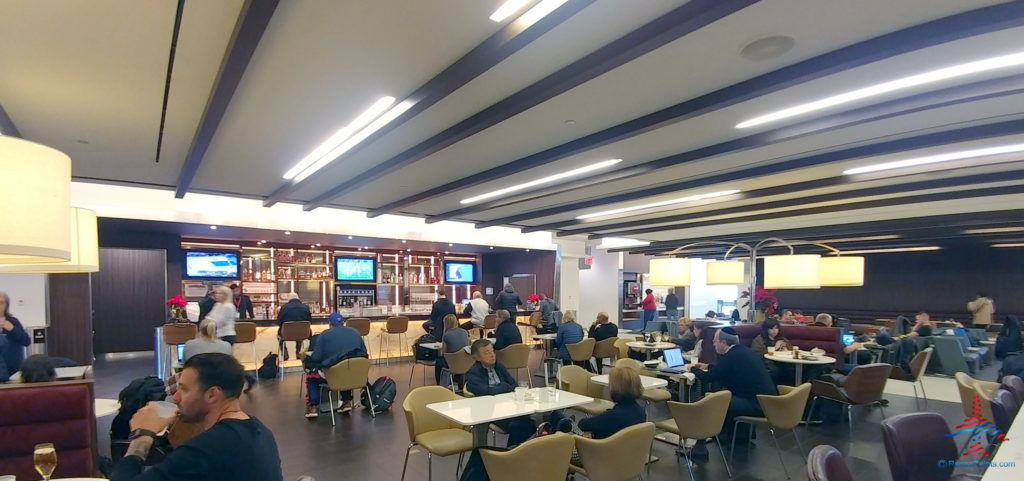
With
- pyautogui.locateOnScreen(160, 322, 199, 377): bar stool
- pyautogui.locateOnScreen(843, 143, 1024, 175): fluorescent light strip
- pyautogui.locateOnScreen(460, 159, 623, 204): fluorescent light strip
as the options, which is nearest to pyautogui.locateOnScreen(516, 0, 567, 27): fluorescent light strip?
pyautogui.locateOnScreen(460, 159, 623, 204): fluorescent light strip

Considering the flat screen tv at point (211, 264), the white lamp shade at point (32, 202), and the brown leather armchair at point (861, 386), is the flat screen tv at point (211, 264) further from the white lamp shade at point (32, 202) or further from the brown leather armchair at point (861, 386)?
the brown leather armchair at point (861, 386)

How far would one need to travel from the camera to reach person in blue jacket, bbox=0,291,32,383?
163 inches

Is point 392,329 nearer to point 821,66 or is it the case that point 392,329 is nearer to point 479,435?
point 479,435

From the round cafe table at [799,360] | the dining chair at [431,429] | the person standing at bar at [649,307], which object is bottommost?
the person standing at bar at [649,307]

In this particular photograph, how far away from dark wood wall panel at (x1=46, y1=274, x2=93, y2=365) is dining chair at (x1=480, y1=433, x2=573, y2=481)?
6476mm

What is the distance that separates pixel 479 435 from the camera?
3.40m

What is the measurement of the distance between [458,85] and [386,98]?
2.33 ft

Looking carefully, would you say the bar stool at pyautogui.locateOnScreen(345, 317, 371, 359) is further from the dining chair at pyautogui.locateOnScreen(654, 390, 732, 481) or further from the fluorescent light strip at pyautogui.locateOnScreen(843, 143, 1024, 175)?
the fluorescent light strip at pyautogui.locateOnScreen(843, 143, 1024, 175)

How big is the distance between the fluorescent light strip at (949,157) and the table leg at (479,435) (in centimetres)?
496

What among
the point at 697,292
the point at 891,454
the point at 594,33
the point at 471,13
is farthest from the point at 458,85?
the point at 697,292

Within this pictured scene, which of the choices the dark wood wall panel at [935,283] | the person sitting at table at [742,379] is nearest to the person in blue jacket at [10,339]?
the person sitting at table at [742,379]

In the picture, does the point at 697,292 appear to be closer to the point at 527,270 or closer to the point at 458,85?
the point at 527,270

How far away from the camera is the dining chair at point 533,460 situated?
98.9 inches

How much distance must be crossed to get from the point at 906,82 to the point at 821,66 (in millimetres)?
747
